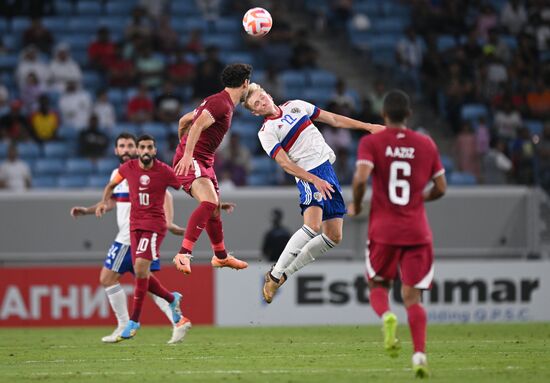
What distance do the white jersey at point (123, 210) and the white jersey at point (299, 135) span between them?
103 inches

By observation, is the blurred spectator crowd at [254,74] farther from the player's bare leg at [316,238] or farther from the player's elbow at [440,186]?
the player's elbow at [440,186]

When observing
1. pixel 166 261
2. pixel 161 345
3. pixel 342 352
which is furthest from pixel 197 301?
pixel 342 352

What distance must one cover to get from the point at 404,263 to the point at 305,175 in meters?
2.80

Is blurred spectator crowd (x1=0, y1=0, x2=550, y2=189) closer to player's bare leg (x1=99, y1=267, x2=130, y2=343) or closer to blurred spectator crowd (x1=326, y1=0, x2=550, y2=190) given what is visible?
blurred spectator crowd (x1=326, y1=0, x2=550, y2=190)

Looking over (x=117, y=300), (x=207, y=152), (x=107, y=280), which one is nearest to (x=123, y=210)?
(x=107, y=280)

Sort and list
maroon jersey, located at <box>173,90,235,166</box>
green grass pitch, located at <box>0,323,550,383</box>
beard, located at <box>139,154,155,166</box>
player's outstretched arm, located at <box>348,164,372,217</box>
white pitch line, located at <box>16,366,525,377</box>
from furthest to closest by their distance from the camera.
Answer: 1. beard, located at <box>139,154,155,166</box>
2. maroon jersey, located at <box>173,90,235,166</box>
3. white pitch line, located at <box>16,366,525,377</box>
4. green grass pitch, located at <box>0,323,550,383</box>
5. player's outstretched arm, located at <box>348,164,372,217</box>

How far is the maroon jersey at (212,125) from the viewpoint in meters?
Answer: 12.6

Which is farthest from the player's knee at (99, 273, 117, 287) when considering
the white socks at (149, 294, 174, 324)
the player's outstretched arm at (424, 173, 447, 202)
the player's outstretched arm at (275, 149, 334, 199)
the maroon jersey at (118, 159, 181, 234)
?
the player's outstretched arm at (424, 173, 447, 202)

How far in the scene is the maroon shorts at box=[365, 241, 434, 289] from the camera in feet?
31.4

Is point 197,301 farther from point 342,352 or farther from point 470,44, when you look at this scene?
point 470,44

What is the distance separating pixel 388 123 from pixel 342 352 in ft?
12.9

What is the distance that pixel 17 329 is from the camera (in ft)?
61.9

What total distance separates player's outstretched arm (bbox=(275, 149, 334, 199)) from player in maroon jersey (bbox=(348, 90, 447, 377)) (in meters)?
2.39

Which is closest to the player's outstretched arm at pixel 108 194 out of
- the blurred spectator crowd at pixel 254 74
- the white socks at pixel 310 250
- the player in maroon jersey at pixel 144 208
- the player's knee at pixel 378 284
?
the player in maroon jersey at pixel 144 208
